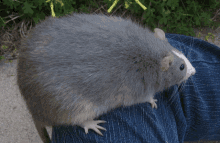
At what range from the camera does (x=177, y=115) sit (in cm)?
134

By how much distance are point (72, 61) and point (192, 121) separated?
3.51ft

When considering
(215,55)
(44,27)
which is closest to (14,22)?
(44,27)

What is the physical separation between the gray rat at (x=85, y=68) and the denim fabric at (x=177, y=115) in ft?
0.24

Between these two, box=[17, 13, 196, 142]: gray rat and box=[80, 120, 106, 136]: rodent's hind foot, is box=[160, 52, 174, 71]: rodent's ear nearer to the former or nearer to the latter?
box=[17, 13, 196, 142]: gray rat

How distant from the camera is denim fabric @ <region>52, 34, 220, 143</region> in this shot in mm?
1163

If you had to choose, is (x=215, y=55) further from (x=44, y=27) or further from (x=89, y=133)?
(x=44, y=27)

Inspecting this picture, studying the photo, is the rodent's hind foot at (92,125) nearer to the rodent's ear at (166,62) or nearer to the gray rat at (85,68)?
the gray rat at (85,68)

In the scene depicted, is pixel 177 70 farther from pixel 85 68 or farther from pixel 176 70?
pixel 85 68

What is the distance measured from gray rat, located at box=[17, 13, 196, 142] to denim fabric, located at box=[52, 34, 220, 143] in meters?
0.07

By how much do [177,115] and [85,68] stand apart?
786 millimetres

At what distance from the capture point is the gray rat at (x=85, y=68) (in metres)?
1.03

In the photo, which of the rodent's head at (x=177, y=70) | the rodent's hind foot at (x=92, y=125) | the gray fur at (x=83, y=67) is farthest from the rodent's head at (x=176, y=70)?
the rodent's hind foot at (x=92, y=125)

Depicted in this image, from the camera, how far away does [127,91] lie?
119 centimetres

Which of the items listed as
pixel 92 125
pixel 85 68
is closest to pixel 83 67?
pixel 85 68
